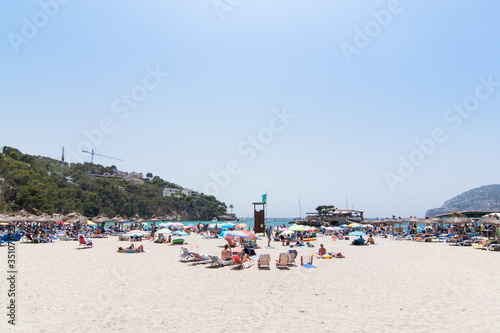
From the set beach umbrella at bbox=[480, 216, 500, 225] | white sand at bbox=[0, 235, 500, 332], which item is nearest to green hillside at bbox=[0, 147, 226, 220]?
white sand at bbox=[0, 235, 500, 332]

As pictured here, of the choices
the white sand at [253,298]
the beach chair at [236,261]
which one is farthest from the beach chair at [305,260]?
the beach chair at [236,261]

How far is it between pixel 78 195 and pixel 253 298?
301ft

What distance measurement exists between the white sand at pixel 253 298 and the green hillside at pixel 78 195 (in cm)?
4621

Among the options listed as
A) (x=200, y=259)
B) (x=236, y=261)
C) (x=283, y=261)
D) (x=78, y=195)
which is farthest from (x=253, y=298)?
(x=78, y=195)

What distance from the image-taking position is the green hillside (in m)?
52.9

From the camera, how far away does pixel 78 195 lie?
87625 mm

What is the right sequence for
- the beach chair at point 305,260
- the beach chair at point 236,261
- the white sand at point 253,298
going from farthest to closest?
the beach chair at point 305,260 → the beach chair at point 236,261 → the white sand at point 253,298

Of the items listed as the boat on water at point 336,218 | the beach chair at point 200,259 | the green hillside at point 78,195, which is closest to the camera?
the beach chair at point 200,259

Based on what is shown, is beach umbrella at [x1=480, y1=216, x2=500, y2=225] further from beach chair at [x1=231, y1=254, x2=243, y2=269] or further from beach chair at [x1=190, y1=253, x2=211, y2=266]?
beach chair at [x1=190, y1=253, x2=211, y2=266]

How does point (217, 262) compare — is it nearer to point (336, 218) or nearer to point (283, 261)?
point (283, 261)

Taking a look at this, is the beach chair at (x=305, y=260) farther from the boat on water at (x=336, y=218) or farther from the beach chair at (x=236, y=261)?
the boat on water at (x=336, y=218)

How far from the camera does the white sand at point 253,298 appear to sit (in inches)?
250

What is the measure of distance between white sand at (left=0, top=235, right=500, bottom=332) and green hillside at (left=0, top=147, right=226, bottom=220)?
152 feet

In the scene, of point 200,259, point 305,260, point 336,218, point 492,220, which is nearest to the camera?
point 200,259
